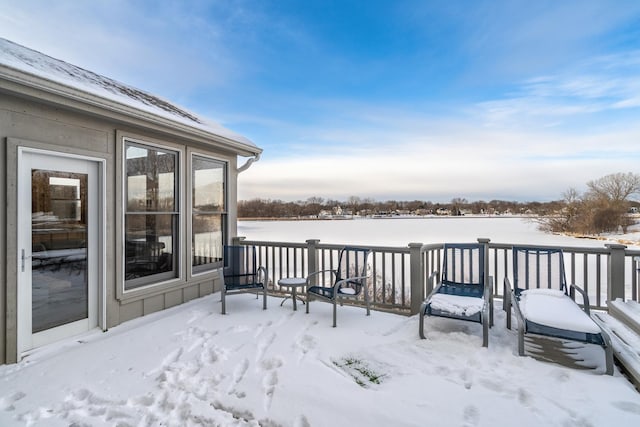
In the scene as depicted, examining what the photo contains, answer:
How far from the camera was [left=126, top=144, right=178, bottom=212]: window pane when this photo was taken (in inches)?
155

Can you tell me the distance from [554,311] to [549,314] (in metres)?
0.11

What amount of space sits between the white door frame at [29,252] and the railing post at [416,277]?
3.78 m

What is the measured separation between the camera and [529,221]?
23500 mm

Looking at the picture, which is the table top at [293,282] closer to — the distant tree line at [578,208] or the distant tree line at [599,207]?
the distant tree line at [578,208]

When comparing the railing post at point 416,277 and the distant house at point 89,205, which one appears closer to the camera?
the distant house at point 89,205

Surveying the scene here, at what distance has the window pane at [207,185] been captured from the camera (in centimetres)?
487

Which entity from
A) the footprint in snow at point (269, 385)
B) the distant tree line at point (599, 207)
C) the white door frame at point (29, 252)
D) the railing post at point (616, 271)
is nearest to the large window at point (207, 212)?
the white door frame at point (29, 252)

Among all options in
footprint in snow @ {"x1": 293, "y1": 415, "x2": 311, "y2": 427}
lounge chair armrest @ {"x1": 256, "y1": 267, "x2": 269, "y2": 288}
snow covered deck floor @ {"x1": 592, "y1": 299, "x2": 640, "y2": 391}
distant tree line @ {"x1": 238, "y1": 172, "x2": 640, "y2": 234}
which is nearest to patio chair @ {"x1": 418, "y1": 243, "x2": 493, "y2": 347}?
snow covered deck floor @ {"x1": 592, "y1": 299, "x2": 640, "y2": 391}

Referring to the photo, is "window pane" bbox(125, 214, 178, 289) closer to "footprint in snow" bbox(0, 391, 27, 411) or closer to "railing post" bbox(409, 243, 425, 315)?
"footprint in snow" bbox(0, 391, 27, 411)

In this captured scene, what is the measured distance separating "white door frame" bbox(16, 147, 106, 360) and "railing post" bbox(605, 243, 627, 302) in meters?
5.93

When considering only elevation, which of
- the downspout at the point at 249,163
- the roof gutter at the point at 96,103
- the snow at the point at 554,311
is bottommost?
the snow at the point at 554,311

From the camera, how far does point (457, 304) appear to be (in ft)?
10.7

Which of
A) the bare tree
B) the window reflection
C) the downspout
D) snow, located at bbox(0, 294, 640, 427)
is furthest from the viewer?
the bare tree

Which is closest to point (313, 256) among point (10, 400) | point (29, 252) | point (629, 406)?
point (29, 252)
